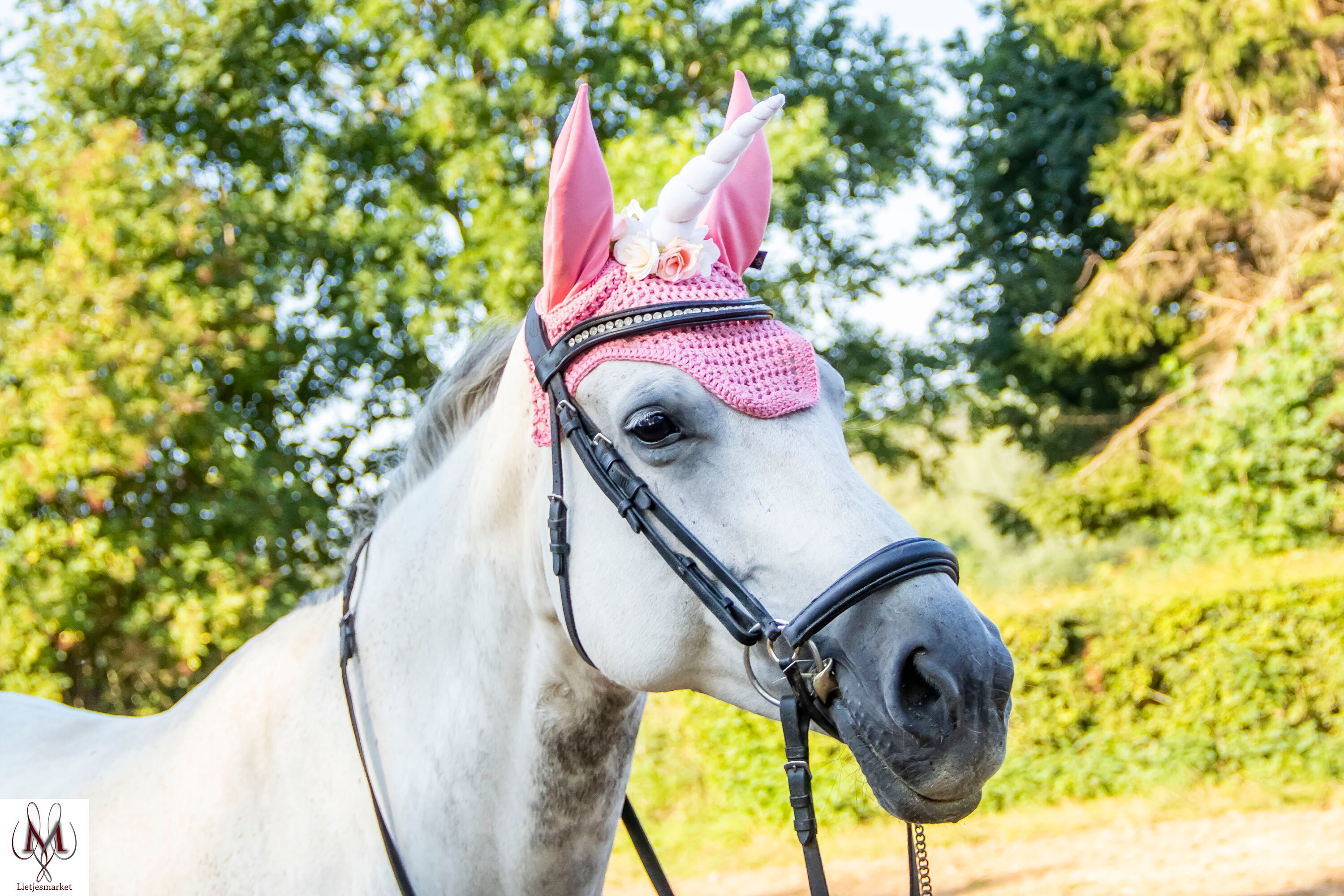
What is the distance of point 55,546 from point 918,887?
8.92m

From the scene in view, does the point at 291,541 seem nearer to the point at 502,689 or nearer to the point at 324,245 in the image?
the point at 324,245

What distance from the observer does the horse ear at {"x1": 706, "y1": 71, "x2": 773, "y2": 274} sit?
2098 mm

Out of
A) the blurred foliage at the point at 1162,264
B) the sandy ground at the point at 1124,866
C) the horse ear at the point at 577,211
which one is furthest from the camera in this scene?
the blurred foliage at the point at 1162,264

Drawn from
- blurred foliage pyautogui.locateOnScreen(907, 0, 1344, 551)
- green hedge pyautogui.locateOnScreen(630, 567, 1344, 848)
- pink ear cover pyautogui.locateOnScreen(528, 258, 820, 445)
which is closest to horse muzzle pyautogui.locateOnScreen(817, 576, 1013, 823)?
pink ear cover pyautogui.locateOnScreen(528, 258, 820, 445)

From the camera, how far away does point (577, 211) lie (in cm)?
181

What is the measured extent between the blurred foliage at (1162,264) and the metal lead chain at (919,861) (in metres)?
12.9

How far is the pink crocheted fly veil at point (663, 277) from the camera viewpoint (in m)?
1.72

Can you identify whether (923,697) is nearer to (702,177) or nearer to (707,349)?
(707,349)

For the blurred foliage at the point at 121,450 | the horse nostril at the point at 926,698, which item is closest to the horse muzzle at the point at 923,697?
the horse nostril at the point at 926,698

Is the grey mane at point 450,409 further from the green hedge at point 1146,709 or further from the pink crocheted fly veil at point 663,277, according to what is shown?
the green hedge at point 1146,709

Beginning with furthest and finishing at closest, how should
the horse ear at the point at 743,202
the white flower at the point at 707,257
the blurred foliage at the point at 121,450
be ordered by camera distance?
the blurred foliage at the point at 121,450 < the horse ear at the point at 743,202 < the white flower at the point at 707,257

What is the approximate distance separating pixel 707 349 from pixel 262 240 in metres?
11.6

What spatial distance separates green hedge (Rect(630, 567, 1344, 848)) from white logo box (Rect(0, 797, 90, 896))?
6.91 m

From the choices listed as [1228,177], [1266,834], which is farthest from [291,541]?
[1228,177]
